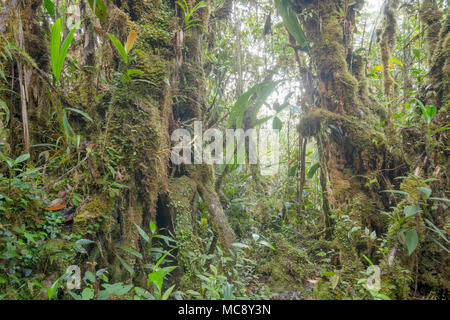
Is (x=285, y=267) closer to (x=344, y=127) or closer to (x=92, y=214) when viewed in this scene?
(x=344, y=127)

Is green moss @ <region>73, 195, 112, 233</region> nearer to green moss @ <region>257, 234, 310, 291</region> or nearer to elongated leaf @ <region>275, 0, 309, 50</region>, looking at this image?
green moss @ <region>257, 234, 310, 291</region>

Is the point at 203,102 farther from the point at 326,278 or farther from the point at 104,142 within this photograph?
the point at 326,278

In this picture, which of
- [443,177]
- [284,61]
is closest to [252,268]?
[443,177]

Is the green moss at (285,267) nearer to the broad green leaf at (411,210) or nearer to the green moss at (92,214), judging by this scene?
the broad green leaf at (411,210)

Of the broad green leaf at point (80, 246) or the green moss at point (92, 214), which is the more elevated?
the green moss at point (92, 214)

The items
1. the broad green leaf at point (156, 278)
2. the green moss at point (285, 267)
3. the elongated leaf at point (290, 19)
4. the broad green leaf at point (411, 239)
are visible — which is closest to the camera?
the broad green leaf at point (156, 278)

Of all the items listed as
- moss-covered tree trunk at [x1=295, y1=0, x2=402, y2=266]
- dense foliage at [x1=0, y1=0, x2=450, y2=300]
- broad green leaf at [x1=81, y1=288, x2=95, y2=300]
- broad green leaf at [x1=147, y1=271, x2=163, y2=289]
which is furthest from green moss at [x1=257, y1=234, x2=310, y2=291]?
broad green leaf at [x1=81, y1=288, x2=95, y2=300]

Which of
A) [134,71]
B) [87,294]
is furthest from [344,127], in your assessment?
[87,294]

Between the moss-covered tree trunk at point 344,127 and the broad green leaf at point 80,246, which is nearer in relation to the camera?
the broad green leaf at point 80,246

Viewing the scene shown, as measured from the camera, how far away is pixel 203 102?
9.30 feet

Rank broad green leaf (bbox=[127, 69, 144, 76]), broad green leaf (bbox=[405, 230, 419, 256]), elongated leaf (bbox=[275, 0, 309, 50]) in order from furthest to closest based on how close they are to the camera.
→ elongated leaf (bbox=[275, 0, 309, 50]), broad green leaf (bbox=[127, 69, 144, 76]), broad green leaf (bbox=[405, 230, 419, 256])

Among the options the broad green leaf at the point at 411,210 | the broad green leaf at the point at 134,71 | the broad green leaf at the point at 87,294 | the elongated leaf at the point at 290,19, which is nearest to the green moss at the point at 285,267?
the broad green leaf at the point at 411,210

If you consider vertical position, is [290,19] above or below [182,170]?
above

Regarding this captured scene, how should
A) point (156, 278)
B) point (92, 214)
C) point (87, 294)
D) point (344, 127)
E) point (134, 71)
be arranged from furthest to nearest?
point (344, 127), point (134, 71), point (92, 214), point (156, 278), point (87, 294)
